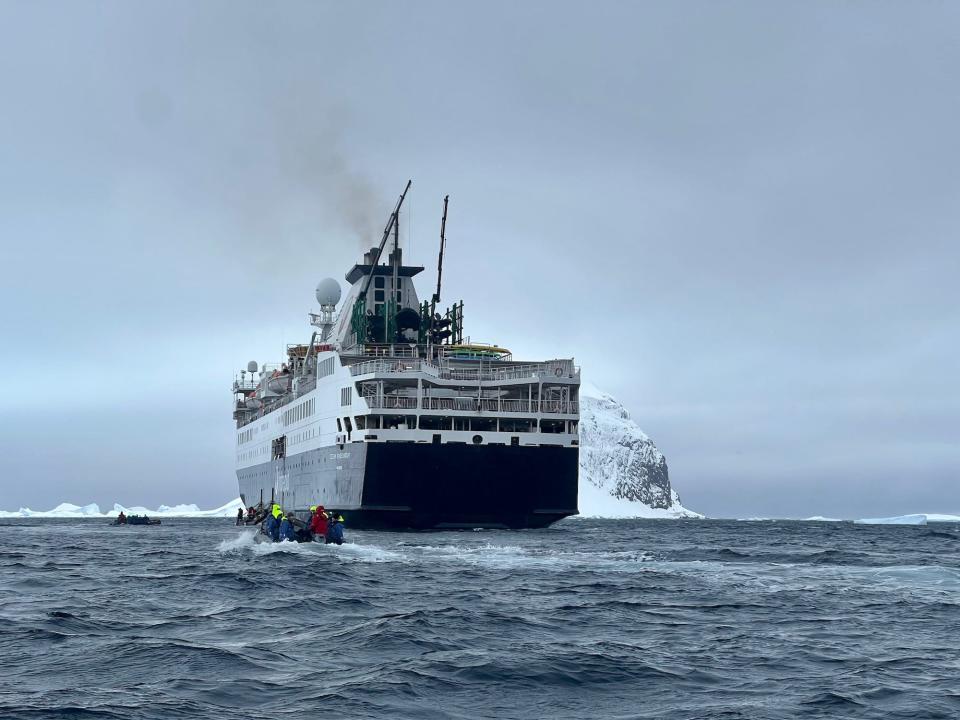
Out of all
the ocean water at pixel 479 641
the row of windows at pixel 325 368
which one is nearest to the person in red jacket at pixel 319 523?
the ocean water at pixel 479 641

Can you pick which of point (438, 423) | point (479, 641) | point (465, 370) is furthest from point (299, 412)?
point (479, 641)

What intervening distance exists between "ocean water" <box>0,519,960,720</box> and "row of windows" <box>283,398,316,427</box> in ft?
155

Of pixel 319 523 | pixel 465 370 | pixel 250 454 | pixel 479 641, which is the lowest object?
pixel 479 641

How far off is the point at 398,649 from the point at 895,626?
1140 cm

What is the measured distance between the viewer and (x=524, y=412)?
2795 inches

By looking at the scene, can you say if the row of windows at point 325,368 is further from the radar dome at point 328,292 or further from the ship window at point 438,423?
the radar dome at point 328,292

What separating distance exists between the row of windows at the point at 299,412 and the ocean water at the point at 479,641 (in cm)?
4724

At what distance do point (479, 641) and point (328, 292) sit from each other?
9952 cm

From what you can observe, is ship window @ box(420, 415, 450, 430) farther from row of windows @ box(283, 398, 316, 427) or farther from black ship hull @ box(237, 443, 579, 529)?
row of windows @ box(283, 398, 316, 427)

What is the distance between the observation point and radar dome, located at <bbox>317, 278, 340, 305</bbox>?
4697 inches

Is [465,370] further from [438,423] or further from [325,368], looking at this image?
[325,368]

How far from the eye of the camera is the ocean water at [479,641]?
16188mm

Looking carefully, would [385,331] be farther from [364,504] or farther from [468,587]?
[468,587]

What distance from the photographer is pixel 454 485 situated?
69.2 meters
